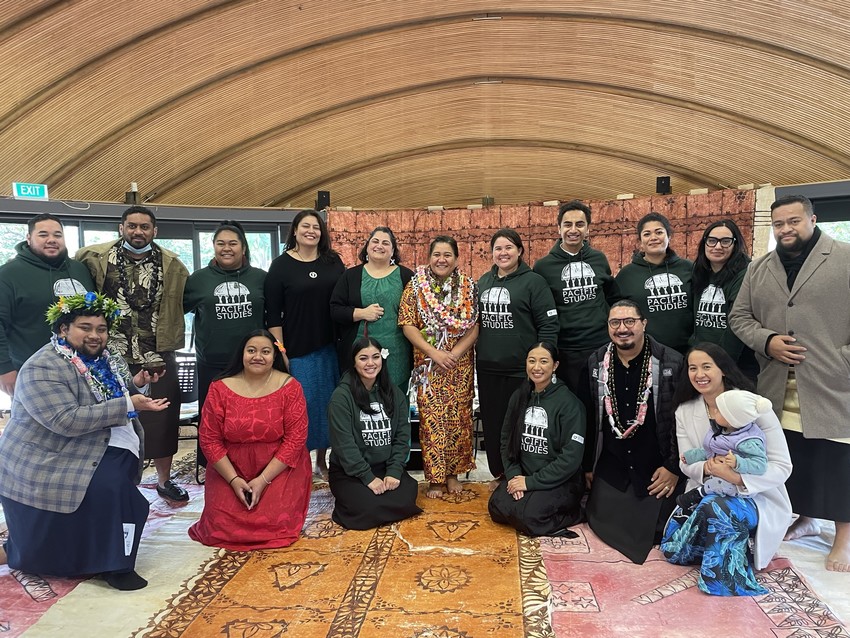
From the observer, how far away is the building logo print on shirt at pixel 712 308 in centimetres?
340

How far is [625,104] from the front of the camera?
6.80 m

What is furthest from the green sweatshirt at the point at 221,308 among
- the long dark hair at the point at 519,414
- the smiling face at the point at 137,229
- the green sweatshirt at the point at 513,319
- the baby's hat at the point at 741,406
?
the baby's hat at the point at 741,406

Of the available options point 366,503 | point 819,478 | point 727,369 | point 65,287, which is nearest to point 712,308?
point 727,369

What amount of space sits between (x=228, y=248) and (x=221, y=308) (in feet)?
1.33

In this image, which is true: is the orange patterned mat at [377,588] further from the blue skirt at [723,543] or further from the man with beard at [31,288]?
the man with beard at [31,288]

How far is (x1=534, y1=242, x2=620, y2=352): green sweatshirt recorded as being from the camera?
12.1 feet

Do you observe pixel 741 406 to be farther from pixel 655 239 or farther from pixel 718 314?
pixel 655 239

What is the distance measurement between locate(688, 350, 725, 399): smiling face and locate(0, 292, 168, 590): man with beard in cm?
285

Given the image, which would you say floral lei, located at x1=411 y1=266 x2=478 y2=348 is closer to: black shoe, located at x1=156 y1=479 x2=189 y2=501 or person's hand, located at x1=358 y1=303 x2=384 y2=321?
person's hand, located at x1=358 y1=303 x2=384 y2=321

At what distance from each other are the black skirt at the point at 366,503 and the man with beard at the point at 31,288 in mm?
2043

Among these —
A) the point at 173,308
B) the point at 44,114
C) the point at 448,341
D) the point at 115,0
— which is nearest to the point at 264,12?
the point at 115,0

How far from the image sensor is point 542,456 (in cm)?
341

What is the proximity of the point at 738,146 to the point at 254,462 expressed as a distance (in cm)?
659

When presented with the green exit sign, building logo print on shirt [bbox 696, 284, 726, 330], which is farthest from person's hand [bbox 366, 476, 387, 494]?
the green exit sign
